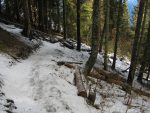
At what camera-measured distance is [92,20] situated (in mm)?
16594

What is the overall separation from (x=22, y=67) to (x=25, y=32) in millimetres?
8915

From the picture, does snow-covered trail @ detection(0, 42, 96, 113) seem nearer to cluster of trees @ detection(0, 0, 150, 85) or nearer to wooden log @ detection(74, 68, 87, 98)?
wooden log @ detection(74, 68, 87, 98)

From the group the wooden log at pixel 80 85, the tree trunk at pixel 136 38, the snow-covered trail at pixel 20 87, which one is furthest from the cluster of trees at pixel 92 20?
the snow-covered trail at pixel 20 87

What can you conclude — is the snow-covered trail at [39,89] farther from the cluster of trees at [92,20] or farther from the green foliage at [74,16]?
the green foliage at [74,16]

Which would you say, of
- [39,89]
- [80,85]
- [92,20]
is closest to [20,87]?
[39,89]

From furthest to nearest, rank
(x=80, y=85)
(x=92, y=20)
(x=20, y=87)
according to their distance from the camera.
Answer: (x=92, y=20) → (x=80, y=85) → (x=20, y=87)

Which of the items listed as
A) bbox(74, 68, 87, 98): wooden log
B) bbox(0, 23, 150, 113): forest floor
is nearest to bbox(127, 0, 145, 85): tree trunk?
bbox(0, 23, 150, 113): forest floor

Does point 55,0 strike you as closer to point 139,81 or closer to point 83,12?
point 83,12

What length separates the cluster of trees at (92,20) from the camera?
741 inches

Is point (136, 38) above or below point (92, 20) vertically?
below

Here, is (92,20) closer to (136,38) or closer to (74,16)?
(136,38)

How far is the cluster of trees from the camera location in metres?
18.8

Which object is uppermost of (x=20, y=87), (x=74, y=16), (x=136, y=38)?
(x=136, y=38)

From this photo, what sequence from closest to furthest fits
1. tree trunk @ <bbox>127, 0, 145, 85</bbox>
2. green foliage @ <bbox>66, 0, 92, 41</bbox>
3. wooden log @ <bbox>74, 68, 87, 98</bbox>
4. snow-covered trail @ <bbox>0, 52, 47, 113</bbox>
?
snow-covered trail @ <bbox>0, 52, 47, 113</bbox> → wooden log @ <bbox>74, 68, 87, 98</bbox> → tree trunk @ <bbox>127, 0, 145, 85</bbox> → green foliage @ <bbox>66, 0, 92, 41</bbox>
